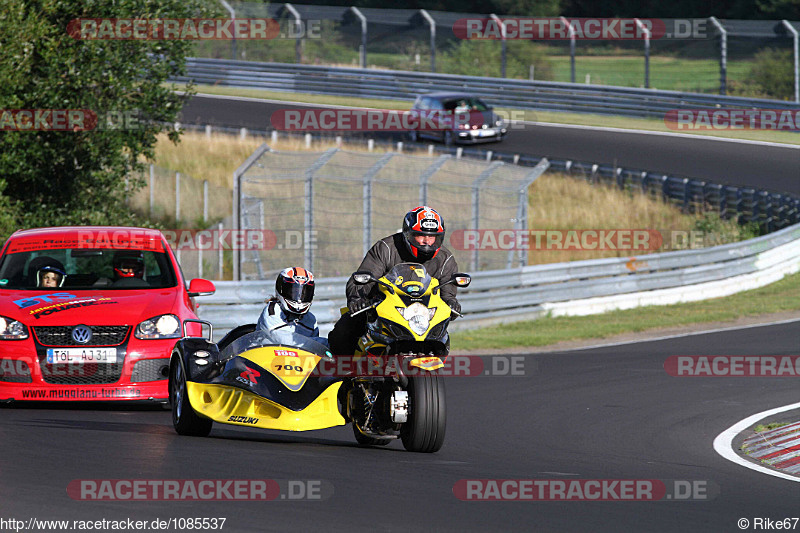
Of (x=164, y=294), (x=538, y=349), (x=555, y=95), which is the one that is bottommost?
(x=538, y=349)

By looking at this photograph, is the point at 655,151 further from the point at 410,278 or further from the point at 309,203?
the point at 410,278

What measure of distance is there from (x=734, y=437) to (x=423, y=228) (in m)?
3.57

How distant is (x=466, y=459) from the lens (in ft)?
30.2

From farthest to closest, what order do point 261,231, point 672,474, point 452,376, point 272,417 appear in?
1. point 261,231
2. point 452,376
3. point 272,417
4. point 672,474

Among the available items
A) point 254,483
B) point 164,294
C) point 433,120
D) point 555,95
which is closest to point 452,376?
point 164,294

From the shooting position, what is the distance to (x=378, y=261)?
31.1 feet

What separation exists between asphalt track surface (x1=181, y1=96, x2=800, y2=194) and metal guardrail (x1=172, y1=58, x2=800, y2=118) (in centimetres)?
150

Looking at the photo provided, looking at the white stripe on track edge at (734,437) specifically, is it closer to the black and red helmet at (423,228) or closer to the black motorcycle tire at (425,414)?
the black motorcycle tire at (425,414)

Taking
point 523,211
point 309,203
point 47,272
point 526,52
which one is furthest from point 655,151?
point 47,272

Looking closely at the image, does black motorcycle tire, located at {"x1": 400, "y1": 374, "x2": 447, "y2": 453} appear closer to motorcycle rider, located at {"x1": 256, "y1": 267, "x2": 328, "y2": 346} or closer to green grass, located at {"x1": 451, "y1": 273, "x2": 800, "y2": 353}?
motorcycle rider, located at {"x1": 256, "y1": 267, "x2": 328, "y2": 346}

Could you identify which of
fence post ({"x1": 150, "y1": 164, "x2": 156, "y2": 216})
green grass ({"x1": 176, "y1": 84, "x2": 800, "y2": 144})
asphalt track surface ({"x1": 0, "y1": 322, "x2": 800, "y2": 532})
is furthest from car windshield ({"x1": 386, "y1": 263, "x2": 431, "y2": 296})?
green grass ({"x1": 176, "y1": 84, "x2": 800, "y2": 144})

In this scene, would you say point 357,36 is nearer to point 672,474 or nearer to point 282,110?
point 282,110

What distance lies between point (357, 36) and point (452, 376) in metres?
31.0

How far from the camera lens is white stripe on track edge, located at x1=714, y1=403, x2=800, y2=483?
905 cm
